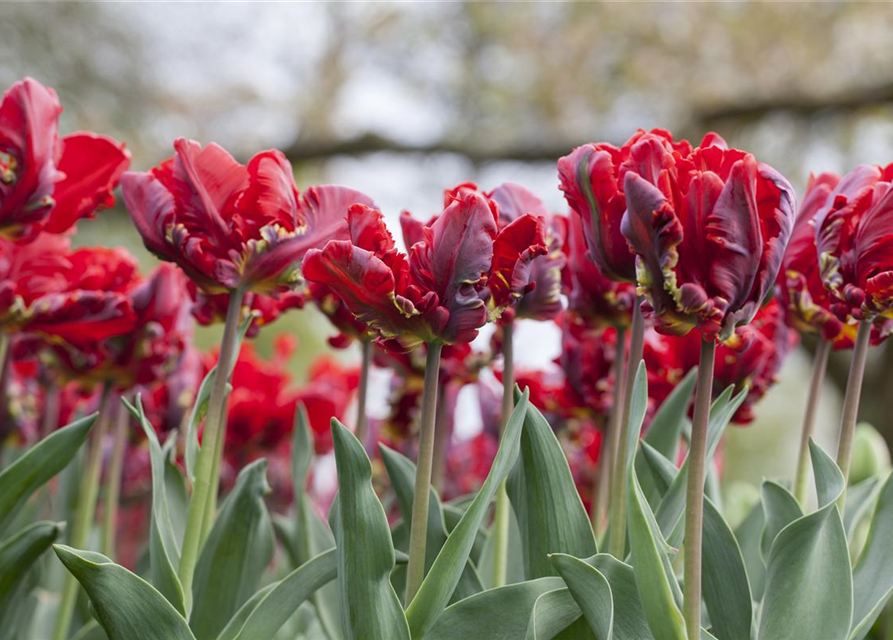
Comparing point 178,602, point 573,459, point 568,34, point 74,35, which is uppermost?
point 568,34

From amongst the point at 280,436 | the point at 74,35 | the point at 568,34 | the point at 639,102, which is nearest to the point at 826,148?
the point at 639,102

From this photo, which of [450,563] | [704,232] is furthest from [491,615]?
[704,232]

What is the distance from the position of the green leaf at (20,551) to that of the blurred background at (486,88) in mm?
2659

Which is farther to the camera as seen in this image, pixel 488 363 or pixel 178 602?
pixel 488 363

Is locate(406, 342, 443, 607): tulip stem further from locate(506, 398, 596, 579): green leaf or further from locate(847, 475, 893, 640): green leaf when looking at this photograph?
locate(847, 475, 893, 640): green leaf

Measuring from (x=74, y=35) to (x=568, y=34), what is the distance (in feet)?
9.96

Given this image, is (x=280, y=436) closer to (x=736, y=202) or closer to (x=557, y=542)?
→ (x=557, y=542)

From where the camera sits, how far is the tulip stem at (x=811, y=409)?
69 cm

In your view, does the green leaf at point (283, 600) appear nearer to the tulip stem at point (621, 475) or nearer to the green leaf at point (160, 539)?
the green leaf at point (160, 539)

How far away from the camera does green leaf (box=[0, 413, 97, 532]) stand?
66cm

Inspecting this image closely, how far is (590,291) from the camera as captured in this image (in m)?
0.73

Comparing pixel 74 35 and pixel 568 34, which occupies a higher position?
pixel 568 34

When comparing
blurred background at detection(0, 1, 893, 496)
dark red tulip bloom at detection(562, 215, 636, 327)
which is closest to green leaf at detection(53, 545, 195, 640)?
dark red tulip bloom at detection(562, 215, 636, 327)

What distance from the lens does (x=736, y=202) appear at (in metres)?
0.49
